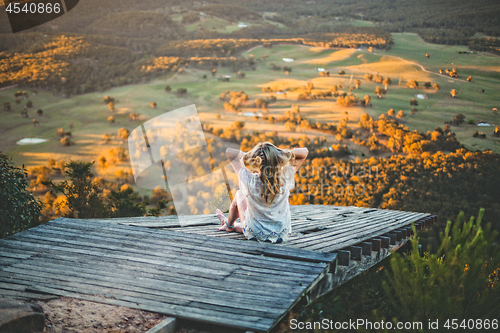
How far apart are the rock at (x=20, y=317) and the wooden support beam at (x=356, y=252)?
2949 mm

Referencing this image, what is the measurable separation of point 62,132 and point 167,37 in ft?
69.6

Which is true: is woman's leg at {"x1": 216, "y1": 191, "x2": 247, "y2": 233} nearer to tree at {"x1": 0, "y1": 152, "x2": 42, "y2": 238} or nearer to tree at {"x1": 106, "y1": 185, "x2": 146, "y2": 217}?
tree at {"x1": 0, "y1": 152, "x2": 42, "y2": 238}

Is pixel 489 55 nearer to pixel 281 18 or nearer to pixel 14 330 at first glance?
pixel 281 18

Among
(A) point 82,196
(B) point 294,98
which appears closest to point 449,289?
(A) point 82,196

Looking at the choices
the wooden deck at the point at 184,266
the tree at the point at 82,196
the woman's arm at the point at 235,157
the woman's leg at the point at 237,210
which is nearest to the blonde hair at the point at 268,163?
the woman's arm at the point at 235,157

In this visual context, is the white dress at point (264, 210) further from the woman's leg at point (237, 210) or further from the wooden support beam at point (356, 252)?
the wooden support beam at point (356, 252)

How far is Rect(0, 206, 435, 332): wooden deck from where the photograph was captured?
2.77 metres

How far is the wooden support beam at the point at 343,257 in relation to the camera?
3.80m

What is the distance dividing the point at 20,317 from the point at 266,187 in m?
2.29

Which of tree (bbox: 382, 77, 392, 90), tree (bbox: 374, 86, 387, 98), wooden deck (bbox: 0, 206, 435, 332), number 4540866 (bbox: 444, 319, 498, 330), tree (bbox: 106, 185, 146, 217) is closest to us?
wooden deck (bbox: 0, 206, 435, 332)

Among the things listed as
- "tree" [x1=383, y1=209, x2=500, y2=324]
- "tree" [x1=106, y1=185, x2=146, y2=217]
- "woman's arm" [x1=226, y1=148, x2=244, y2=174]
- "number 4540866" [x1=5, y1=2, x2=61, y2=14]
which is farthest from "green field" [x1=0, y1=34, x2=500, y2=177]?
"woman's arm" [x1=226, y1=148, x2=244, y2=174]

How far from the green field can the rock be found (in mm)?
20994

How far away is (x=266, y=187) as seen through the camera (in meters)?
3.78

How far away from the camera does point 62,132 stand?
26.0m
